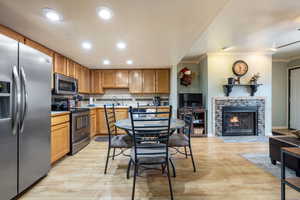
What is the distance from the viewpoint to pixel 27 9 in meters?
1.84

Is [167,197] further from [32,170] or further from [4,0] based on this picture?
[4,0]

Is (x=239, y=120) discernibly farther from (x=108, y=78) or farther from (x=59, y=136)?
(x=59, y=136)

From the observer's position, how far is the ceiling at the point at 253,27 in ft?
7.68

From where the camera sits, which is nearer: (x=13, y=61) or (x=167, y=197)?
(x=13, y=61)

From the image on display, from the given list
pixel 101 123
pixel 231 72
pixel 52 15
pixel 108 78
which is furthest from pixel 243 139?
pixel 52 15

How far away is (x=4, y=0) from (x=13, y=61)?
0.61 meters

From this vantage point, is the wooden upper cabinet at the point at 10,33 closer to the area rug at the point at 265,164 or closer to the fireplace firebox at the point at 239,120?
the area rug at the point at 265,164

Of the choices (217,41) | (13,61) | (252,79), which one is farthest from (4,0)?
(252,79)

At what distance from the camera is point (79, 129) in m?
3.63

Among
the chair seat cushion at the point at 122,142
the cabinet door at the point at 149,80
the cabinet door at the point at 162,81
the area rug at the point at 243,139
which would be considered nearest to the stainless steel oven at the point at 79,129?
the chair seat cushion at the point at 122,142

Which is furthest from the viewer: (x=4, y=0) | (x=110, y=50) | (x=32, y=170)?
(x=110, y=50)

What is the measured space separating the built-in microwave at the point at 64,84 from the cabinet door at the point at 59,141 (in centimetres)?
87

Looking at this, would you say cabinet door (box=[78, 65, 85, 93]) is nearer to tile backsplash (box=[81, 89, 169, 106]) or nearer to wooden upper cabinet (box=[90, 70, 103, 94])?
wooden upper cabinet (box=[90, 70, 103, 94])

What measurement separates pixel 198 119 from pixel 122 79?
2.72m
